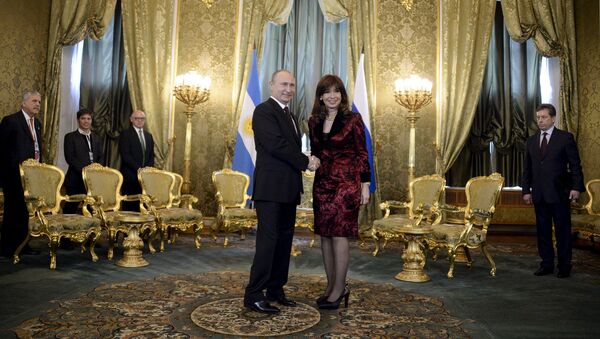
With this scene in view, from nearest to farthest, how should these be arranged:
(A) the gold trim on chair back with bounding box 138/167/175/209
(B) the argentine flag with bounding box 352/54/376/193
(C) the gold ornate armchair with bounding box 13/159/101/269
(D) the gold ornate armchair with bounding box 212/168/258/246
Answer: (C) the gold ornate armchair with bounding box 13/159/101/269 → (A) the gold trim on chair back with bounding box 138/167/175/209 → (D) the gold ornate armchair with bounding box 212/168/258/246 → (B) the argentine flag with bounding box 352/54/376/193

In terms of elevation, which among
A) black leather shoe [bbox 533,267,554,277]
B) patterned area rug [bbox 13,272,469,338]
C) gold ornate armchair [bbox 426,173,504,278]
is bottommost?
patterned area rug [bbox 13,272,469,338]

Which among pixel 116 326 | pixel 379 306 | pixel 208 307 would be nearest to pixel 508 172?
pixel 379 306

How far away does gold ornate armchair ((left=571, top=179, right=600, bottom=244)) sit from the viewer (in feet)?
17.7

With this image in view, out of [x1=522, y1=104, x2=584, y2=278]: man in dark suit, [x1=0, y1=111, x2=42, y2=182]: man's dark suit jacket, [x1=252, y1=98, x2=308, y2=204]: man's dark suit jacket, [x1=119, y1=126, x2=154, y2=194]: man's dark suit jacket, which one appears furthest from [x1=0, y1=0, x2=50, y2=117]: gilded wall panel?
[x1=522, y1=104, x2=584, y2=278]: man in dark suit

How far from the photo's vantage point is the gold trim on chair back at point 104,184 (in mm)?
5160

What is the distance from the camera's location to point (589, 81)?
693cm

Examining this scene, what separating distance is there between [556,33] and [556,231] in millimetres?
3832

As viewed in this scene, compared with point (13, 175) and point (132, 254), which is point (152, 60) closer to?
point (13, 175)

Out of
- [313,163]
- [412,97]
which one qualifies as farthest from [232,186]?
[313,163]

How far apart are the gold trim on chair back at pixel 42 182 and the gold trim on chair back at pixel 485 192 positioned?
13.6ft

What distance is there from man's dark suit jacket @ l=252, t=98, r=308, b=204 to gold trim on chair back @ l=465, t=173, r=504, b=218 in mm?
2514

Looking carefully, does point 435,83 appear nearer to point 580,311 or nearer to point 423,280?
point 423,280

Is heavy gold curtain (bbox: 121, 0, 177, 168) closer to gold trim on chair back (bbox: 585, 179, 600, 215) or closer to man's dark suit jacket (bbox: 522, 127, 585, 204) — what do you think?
man's dark suit jacket (bbox: 522, 127, 585, 204)

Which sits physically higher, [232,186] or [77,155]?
[77,155]
